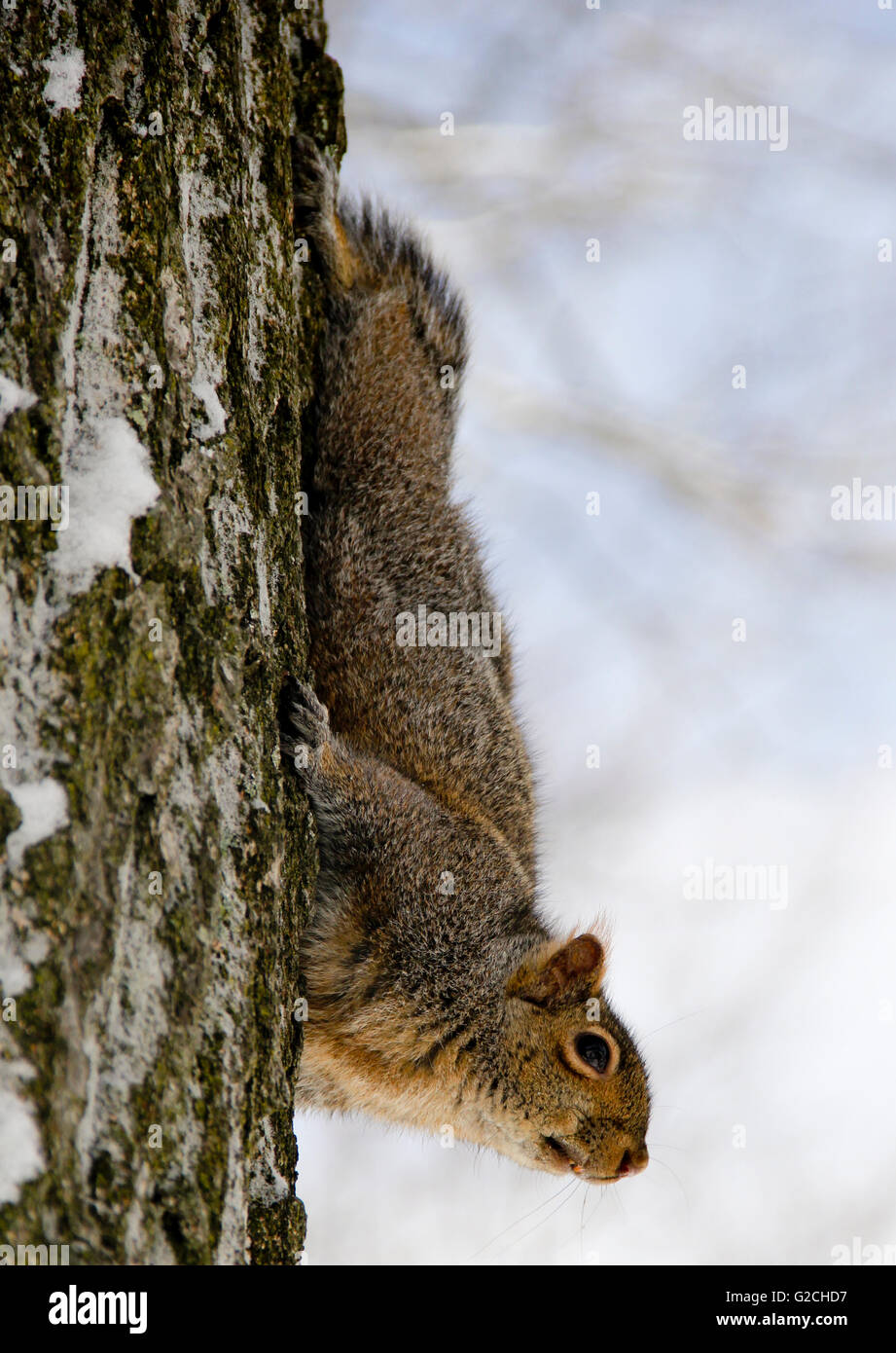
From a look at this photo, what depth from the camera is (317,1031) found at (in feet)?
10.8

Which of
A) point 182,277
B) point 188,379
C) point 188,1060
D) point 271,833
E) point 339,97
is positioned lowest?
point 188,1060

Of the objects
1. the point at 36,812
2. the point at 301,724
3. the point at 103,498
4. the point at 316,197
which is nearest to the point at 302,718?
the point at 301,724

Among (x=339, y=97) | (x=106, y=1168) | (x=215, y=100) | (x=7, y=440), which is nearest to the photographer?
(x=106, y=1168)

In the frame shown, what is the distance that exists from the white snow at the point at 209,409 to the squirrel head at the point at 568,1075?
1.90 metres

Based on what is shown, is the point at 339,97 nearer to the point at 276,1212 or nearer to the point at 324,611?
the point at 324,611

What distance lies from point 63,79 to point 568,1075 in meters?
2.81

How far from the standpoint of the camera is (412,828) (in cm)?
336

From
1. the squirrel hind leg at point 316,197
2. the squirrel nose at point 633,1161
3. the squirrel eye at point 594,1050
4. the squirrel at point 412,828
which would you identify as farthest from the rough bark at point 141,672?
the squirrel nose at point 633,1161

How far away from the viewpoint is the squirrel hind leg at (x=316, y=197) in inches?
137

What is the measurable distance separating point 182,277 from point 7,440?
→ 656 mm

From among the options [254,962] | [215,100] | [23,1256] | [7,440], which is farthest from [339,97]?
[23,1256]

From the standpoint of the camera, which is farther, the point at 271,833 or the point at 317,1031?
the point at 317,1031

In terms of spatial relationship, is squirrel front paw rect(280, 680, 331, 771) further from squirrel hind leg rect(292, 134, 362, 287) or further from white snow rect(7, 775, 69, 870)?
squirrel hind leg rect(292, 134, 362, 287)

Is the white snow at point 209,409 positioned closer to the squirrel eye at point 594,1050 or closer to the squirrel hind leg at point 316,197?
the squirrel hind leg at point 316,197
